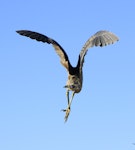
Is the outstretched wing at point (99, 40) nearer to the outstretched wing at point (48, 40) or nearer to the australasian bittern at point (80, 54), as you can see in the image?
the australasian bittern at point (80, 54)

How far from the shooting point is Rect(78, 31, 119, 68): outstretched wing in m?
9.85

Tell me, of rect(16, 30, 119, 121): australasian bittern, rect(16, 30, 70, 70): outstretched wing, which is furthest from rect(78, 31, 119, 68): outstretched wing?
rect(16, 30, 70, 70): outstretched wing

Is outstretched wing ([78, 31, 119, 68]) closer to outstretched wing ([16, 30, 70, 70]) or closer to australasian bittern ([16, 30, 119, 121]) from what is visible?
australasian bittern ([16, 30, 119, 121])

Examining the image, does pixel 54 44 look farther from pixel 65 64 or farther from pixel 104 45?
pixel 104 45

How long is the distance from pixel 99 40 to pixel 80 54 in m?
0.78

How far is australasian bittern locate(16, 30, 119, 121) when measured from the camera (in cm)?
916

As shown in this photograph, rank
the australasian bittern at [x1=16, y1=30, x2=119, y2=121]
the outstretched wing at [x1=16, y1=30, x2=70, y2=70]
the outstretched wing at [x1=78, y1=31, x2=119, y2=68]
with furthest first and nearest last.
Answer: the outstretched wing at [x1=16, y1=30, x2=70, y2=70] < the outstretched wing at [x1=78, y1=31, x2=119, y2=68] < the australasian bittern at [x1=16, y1=30, x2=119, y2=121]

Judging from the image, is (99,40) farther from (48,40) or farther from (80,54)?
(48,40)

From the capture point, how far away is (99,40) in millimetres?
10430

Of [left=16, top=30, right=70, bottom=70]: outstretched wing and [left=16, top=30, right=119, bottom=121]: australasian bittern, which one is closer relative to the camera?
[left=16, top=30, right=119, bottom=121]: australasian bittern

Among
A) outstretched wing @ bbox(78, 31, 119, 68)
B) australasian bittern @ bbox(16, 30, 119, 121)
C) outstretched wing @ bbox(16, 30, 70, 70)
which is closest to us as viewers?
australasian bittern @ bbox(16, 30, 119, 121)

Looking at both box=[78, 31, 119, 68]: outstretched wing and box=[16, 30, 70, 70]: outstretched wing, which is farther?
box=[16, 30, 70, 70]: outstretched wing

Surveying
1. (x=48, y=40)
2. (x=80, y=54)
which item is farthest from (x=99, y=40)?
(x=48, y=40)

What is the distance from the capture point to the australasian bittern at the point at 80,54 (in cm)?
916
